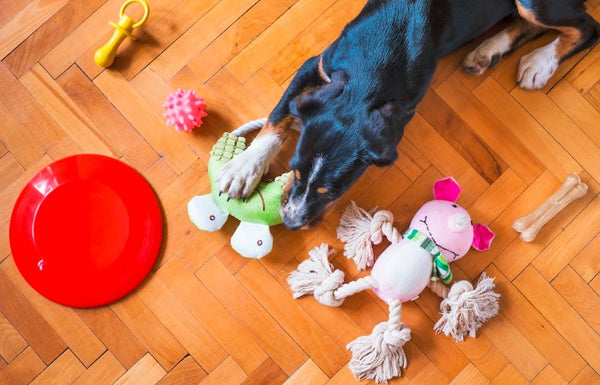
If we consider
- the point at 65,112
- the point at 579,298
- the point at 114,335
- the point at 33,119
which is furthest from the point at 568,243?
the point at 33,119

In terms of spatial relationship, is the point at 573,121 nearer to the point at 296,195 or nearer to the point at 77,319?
the point at 296,195

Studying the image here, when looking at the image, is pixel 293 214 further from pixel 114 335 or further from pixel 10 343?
pixel 10 343

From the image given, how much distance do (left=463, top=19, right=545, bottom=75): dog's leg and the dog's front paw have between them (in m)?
0.88

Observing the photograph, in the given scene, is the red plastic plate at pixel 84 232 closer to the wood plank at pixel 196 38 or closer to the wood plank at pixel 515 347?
the wood plank at pixel 196 38

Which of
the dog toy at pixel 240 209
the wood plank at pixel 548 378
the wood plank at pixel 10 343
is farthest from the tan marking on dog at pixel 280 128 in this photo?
the wood plank at pixel 548 378

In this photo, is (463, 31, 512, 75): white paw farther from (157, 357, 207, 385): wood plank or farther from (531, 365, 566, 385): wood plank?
(157, 357, 207, 385): wood plank

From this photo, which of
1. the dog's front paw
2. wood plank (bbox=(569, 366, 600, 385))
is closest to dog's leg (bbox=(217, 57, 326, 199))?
the dog's front paw

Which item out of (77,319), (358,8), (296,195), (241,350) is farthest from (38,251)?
(358,8)

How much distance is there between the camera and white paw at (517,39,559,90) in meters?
2.11

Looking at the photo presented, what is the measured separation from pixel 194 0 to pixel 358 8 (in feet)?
2.04

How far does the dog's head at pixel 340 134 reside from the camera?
161 centimetres

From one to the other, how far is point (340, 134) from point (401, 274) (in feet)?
1.79

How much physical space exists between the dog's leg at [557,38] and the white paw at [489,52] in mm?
96

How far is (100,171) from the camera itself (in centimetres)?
205
